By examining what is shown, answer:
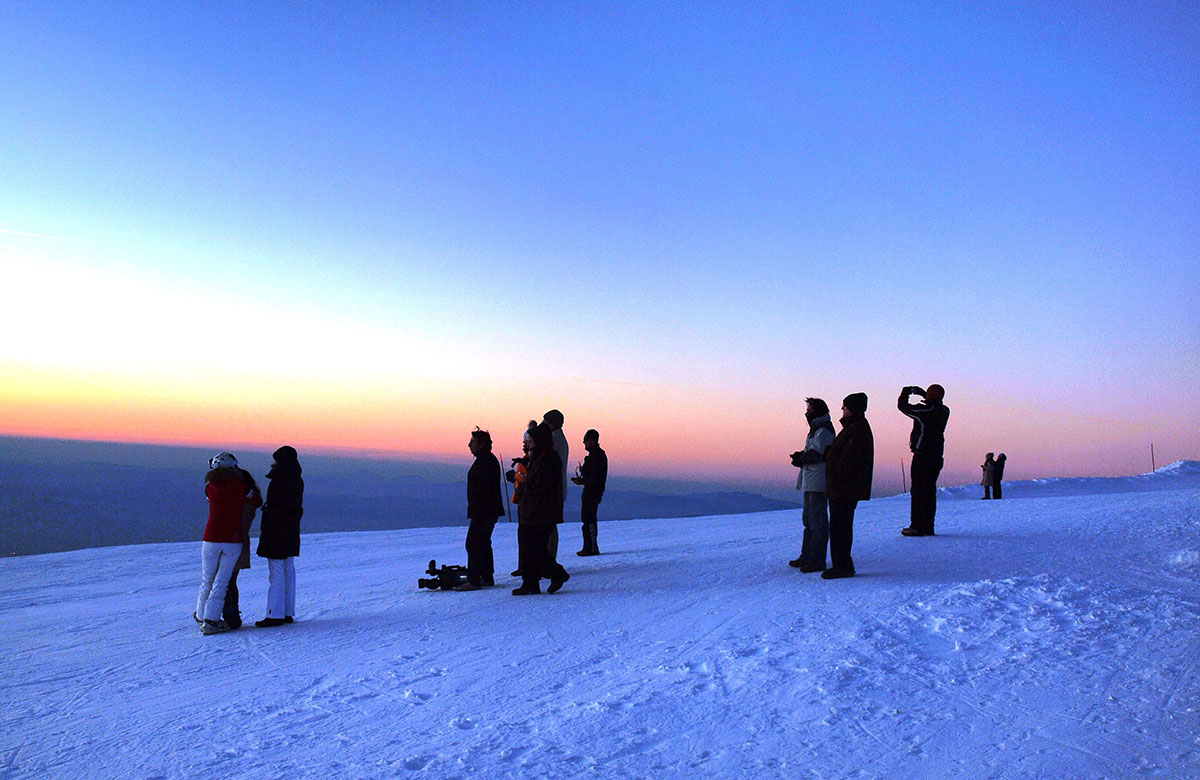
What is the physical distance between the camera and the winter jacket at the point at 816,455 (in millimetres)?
10281

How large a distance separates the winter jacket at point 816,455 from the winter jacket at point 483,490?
3.93m

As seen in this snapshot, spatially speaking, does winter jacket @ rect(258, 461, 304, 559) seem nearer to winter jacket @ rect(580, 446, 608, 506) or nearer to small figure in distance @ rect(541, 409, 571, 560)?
small figure in distance @ rect(541, 409, 571, 560)

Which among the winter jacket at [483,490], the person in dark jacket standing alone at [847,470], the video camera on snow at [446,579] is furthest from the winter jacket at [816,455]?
the video camera on snow at [446,579]

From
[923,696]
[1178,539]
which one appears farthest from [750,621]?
[1178,539]

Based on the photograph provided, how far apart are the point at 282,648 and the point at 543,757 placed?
4.24 metres

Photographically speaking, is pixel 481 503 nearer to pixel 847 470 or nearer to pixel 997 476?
pixel 847 470

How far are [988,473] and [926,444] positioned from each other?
15.1 metres

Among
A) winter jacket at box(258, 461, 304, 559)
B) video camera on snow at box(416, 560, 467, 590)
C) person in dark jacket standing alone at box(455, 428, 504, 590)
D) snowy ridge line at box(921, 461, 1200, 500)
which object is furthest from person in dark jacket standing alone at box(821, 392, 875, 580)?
snowy ridge line at box(921, 461, 1200, 500)

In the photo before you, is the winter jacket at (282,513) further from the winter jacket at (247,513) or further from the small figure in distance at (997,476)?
the small figure in distance at (997,476)

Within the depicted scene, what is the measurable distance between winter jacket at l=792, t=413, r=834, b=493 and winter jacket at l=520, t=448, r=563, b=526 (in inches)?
119

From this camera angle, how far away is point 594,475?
1418 centimetres

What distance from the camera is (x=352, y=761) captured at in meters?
5.03

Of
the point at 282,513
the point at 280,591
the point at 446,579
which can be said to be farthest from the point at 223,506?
the point at 446,579

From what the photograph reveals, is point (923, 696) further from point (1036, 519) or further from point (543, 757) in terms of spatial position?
point (1036, 519)
